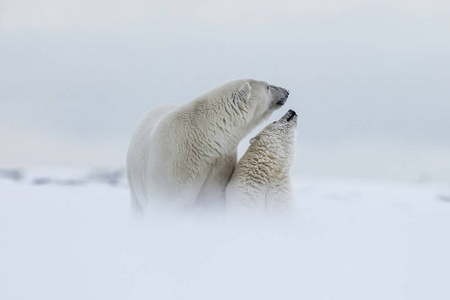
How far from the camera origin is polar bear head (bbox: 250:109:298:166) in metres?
5.98

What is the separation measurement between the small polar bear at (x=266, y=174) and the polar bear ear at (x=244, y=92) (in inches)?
14.6

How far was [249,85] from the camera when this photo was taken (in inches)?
246

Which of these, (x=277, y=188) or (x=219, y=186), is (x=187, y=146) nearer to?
(x=219, y=186)

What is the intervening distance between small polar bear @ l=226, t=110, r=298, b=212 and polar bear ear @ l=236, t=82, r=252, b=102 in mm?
370

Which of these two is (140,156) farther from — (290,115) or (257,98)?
(290,115)

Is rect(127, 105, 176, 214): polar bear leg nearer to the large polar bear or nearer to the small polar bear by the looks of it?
the large polar bear

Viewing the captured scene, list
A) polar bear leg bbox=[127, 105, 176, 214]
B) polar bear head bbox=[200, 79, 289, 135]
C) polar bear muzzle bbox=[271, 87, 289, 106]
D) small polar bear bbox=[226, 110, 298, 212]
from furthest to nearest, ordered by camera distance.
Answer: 1. polar bear leg bbox=[127, 105, 176, 214]
2. polar bear muzzle bbox=[271, 87, 289, 106]
3. polar bear head bbox=[200, 79, 289, 135]
4. small polar bear bbox=[226, 110, 298, 212]

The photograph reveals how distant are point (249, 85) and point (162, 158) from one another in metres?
1.14

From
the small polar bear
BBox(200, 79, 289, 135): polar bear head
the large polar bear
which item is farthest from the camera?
BBox(200, 79, 289, 135): polar bear head

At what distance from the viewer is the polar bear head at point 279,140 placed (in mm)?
5984

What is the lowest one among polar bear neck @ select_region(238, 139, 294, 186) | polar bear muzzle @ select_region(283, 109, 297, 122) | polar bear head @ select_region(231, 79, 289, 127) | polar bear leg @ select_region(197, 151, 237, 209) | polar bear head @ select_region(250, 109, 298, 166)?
polar bear leg @ select_region(197, 151, 237, 209)

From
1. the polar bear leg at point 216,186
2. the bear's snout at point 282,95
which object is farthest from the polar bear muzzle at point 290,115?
the polar bear leg at point 216,186

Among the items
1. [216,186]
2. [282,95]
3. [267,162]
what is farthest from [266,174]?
[282,95]

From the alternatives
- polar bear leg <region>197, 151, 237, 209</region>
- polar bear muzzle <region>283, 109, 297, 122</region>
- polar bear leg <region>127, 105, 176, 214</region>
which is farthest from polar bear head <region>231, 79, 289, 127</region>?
polar bear leg <region>127, 105, 176, 214</region>
